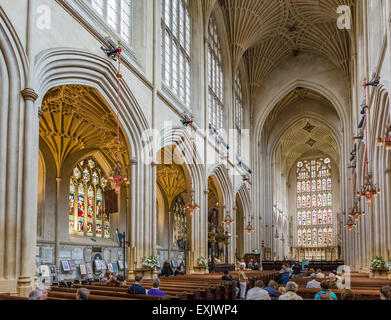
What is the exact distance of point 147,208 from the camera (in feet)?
49.3

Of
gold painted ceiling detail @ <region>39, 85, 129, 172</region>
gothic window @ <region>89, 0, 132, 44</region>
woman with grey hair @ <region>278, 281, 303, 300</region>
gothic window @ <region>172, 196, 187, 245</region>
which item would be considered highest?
gothic window @ <region>89, 0, 132, 44</region>

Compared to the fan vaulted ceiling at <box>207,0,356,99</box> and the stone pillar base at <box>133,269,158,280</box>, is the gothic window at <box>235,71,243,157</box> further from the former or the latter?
the stone pillar base at <box>133,269,158,280</box>

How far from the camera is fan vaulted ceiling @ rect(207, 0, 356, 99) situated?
1033 inches

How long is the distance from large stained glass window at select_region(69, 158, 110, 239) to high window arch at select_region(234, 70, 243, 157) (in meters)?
11.1

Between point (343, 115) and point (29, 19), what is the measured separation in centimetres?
2555

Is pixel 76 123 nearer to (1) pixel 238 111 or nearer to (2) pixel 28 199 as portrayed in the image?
(2) pixel 28 199

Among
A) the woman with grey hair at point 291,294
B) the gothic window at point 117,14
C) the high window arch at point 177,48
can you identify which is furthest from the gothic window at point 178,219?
the woman with grey hair at point 291,294

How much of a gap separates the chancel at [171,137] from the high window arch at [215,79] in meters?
0.16

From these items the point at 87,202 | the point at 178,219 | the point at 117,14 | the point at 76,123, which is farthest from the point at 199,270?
the point at 117,14

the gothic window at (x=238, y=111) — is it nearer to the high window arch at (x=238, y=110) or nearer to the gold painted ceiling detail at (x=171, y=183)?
the high window arch at (x=238, y=110)

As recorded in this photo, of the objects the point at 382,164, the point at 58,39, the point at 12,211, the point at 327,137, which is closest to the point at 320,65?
the point at 327,137

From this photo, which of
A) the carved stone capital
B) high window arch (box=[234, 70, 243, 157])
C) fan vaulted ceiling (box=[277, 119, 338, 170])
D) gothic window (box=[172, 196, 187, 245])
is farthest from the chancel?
fan vaulted ceiling (box=[277, 119, 338, 170])
